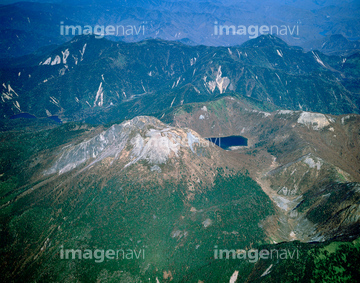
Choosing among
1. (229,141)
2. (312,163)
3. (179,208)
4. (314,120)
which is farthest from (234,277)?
(314,120)

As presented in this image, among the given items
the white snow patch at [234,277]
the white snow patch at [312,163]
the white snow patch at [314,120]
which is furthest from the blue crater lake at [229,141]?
the white snow patch at [234,277]

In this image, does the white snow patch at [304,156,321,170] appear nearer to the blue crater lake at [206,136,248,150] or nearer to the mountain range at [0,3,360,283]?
the mountain range at [0,3,360,283]

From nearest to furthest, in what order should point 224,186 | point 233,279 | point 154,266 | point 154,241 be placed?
point 233,279 < point 154,266 < point 154,241 < point 224,186

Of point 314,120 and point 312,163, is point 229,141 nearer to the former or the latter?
point 314,120

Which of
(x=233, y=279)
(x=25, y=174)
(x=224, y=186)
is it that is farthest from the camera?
(x=25, y=174)

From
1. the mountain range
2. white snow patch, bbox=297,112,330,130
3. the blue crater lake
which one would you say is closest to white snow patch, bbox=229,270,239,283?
the mountain range

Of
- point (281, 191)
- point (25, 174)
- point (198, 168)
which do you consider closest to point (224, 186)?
point (198, 168)

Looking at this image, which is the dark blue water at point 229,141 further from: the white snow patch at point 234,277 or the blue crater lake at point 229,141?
the white snow patch at point 234,277

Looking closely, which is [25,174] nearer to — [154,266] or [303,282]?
[154,266]

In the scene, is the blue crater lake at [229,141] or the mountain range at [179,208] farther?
the blue crater lake at [229,141]
